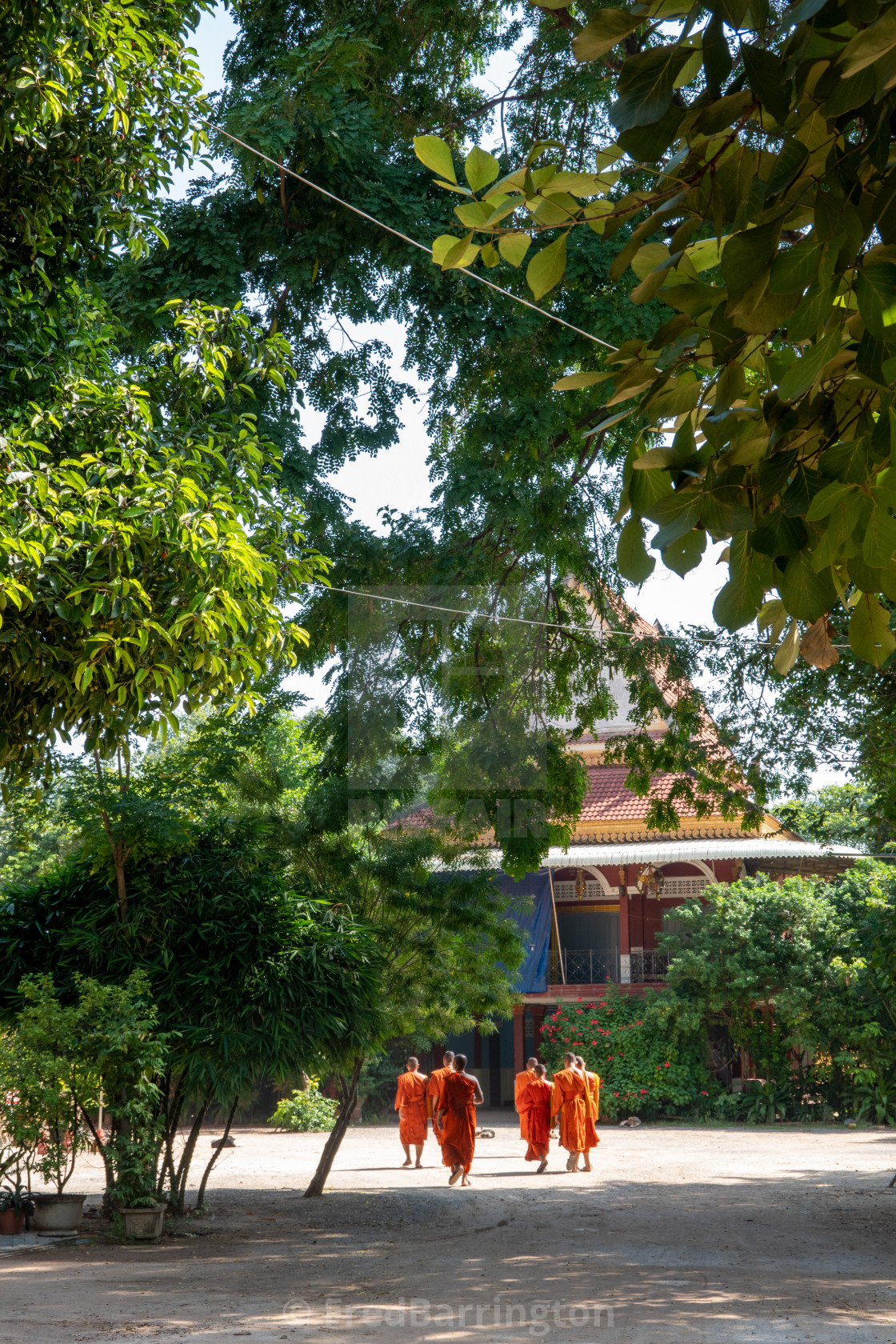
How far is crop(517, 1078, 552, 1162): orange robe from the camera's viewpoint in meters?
14.5

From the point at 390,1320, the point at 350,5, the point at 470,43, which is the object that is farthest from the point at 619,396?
the point at 470,43

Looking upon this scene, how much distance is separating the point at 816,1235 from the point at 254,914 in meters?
5.07

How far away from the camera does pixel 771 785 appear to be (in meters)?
9.84

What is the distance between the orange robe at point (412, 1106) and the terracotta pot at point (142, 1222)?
5728 millimetres

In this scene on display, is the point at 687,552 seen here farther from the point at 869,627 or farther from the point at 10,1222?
the point at 10,1222

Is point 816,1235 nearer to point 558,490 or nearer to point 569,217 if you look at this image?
point 558,490

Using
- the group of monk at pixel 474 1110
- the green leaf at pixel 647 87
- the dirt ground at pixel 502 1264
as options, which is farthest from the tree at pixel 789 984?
the green leaf at pixel 647 87

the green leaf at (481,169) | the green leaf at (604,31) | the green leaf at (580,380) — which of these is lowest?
the green leaf at (580,380)

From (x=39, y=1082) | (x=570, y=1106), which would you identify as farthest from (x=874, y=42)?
(x=570, y=1106)

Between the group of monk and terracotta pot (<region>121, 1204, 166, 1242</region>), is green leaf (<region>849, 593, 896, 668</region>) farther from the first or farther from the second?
the group of monk

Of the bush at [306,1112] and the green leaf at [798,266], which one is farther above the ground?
the green leaf at [798,266]

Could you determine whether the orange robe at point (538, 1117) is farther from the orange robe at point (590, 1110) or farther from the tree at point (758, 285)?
the tree at point (758, 285)

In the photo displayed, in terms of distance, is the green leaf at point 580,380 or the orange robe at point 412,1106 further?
the orange robe at point 412,1106

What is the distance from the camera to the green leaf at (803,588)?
5.81ft
